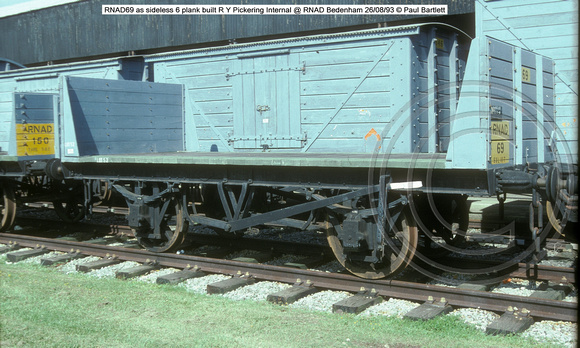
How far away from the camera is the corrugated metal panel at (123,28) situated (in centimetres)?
1717

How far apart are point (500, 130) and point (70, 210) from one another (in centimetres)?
894

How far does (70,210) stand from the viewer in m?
12.2

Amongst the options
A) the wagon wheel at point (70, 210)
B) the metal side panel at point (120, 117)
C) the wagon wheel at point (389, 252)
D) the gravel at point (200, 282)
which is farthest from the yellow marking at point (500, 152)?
the wagon wheel at point (70, 210)

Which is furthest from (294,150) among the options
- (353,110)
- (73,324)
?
(73,324)

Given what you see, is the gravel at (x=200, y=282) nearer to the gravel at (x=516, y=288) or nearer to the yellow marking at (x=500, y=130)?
the gravel at (x=516, y=288)

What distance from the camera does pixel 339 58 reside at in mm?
9125

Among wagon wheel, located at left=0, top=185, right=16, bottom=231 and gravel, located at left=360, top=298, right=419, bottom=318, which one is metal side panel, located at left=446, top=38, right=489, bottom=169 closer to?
gravel, located at left=360, top=298, right=419, bottom=318

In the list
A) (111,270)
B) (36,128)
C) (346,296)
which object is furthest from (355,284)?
(36,128)

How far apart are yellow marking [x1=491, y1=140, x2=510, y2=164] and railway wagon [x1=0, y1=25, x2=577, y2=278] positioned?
3 centimetres

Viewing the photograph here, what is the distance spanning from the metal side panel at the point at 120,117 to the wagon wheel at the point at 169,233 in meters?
1.55

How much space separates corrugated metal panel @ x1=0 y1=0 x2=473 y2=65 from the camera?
17.2 meters

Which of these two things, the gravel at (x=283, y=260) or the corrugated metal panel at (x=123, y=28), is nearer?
the gravel at (x=283, y=260)
